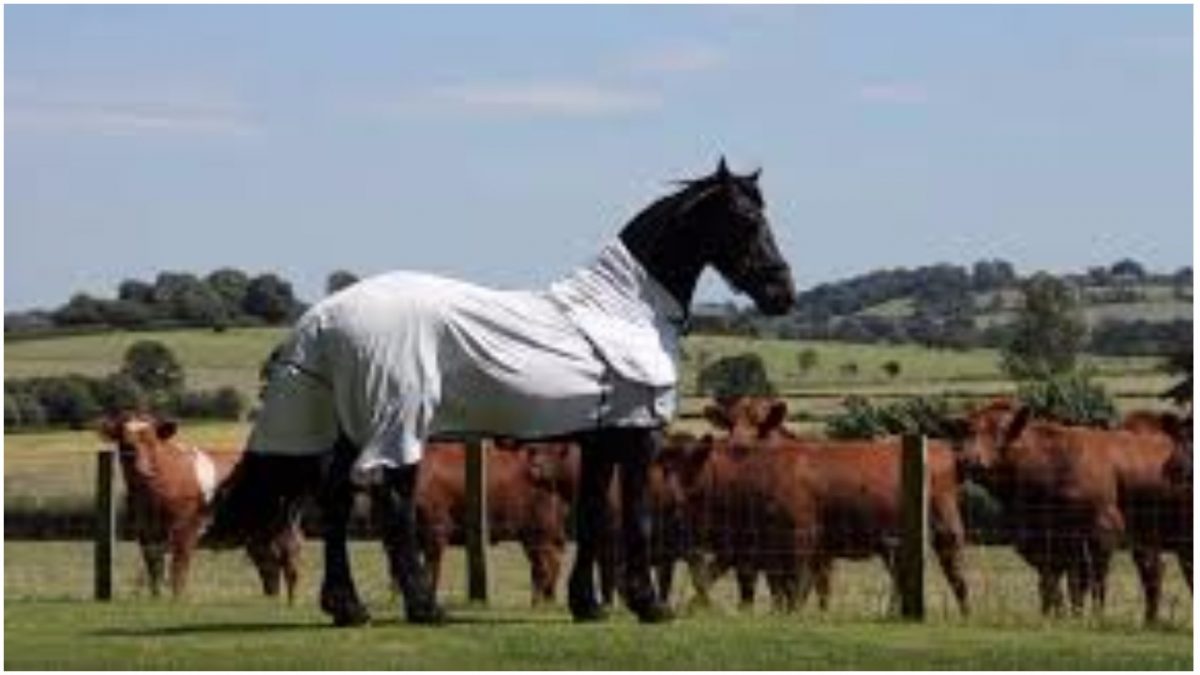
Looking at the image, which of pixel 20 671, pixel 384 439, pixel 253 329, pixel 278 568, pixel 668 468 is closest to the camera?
pixel 20 671

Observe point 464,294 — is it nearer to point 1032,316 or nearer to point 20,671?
point 20,671

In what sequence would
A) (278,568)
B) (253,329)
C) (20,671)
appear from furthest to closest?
(253,329) < (278,568) < (20,671)

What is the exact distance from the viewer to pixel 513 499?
74.5ft

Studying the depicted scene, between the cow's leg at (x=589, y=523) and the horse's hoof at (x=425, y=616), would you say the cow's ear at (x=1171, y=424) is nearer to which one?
the cow's leg at (x=589, y=523)

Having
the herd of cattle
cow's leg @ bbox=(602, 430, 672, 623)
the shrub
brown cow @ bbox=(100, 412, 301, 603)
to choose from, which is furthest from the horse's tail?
the shrub

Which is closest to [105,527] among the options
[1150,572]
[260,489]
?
[260,489]

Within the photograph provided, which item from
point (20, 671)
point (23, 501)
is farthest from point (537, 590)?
point (23, 501)

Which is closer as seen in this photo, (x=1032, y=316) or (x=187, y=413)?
(x=187, y=413)

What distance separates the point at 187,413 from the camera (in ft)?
195

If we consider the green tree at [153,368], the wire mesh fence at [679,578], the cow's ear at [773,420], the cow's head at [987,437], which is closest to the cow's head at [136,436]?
the wire mesh fence at [679,578]

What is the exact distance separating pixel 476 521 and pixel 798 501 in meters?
2.69

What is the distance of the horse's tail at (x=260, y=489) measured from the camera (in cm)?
1530

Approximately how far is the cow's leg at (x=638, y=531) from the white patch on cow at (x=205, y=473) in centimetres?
929

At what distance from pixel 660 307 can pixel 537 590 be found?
695 centimetres
